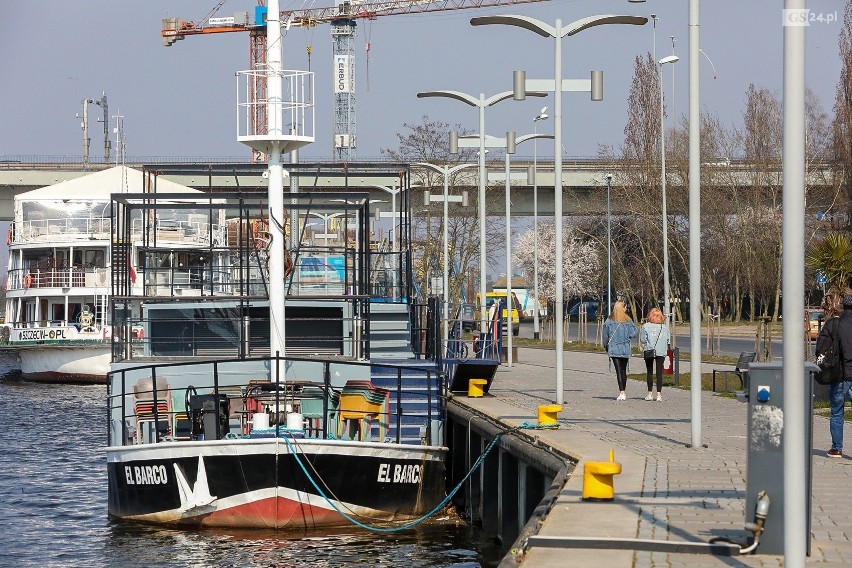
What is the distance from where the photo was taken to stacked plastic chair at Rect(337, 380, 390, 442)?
1766 cm

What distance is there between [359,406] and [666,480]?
5555 mm

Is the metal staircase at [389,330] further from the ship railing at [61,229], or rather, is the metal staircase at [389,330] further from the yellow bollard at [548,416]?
the ship railing at [61,229]

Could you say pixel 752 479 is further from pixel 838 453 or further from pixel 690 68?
pixel 690 68

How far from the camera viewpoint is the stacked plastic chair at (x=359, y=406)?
1766 centimetres

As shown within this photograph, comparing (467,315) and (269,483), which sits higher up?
(467,315)

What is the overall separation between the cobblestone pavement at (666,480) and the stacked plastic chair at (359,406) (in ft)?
7.66

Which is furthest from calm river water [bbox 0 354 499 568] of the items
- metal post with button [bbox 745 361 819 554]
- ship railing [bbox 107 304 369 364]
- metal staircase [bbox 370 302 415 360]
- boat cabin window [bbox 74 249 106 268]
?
boat cabin window [bbox 74 249 106 268]

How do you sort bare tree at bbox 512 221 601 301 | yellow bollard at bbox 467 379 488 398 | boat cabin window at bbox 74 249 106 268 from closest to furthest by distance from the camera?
yellow bollard at bbox 467 379 488 398, boat cabin window at bbox 74 249 106 268, bare tree at bbox 512 221 601 301

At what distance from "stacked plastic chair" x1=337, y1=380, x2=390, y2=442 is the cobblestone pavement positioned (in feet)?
7.66

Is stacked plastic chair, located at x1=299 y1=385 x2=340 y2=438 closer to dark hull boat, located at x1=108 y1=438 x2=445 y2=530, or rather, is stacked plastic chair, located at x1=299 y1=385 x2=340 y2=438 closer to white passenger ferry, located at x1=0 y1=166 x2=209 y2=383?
dark hull boat, located at x1=108 y1=438 x2=445 y2=530

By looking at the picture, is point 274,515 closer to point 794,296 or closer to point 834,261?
point 794,296

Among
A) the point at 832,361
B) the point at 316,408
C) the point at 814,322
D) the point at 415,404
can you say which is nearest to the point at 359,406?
the point at 316,408

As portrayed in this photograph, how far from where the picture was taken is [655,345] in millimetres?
24938

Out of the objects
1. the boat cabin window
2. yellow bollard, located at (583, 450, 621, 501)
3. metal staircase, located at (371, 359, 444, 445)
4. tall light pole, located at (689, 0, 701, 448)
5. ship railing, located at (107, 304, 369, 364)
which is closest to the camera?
yellow bollard, located at (583, 450, 621, 501)
